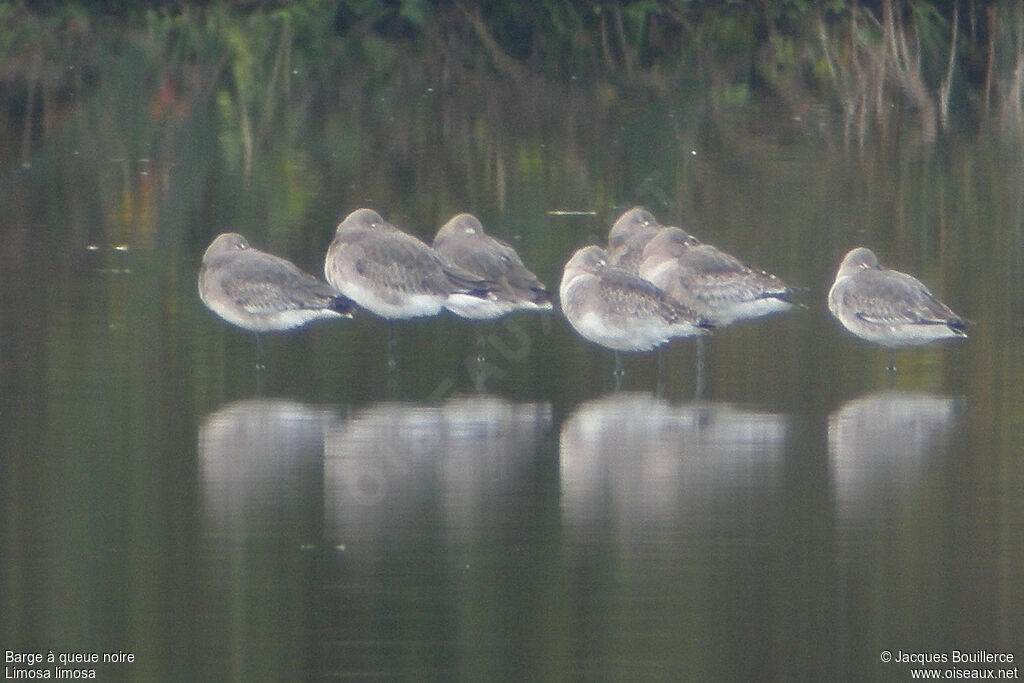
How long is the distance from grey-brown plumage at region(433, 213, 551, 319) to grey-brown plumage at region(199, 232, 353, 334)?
847mm

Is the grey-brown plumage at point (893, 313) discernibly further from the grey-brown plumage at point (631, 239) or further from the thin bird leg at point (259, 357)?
the thin bird leg at point (259, 357)

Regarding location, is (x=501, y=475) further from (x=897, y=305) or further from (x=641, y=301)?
(x=897, y=305)

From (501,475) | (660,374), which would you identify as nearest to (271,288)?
(660,374)

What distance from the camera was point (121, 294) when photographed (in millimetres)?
13727

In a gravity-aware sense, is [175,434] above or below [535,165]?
below

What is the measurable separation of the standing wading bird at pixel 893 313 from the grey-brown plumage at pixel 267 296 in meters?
2.89

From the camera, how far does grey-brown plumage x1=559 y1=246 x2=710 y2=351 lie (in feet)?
37.5

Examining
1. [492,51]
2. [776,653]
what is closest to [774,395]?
[776,653]

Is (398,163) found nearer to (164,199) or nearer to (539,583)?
(164,199)

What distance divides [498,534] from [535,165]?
13447 mm

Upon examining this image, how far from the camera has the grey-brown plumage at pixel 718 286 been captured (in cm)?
1217

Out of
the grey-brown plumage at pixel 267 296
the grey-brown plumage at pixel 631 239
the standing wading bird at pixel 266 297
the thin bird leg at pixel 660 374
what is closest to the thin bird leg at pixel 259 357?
the standing wading bird at pixel 266 297

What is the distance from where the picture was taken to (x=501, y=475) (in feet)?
30.1

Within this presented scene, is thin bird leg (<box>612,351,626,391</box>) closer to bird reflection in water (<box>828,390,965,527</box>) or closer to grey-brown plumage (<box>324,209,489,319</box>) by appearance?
grey-brown plumage (<box>324,209,489,319</box>)
